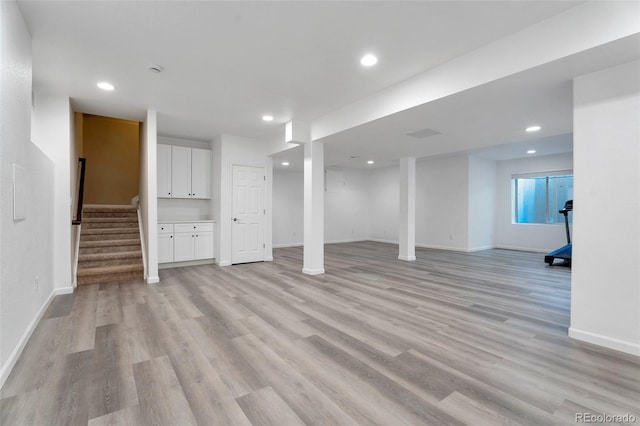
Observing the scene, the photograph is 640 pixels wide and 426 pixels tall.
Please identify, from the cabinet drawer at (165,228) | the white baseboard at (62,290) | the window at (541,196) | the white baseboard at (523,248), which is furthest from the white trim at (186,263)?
the window at (541,196)

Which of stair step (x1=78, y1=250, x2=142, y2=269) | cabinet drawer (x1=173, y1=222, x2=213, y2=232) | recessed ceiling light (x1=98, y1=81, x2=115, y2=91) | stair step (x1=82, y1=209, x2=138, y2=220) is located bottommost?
stair step (x1=78, y1=250, x2=142, y2=269)

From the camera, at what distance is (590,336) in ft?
7.91

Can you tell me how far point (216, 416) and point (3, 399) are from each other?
1311mm

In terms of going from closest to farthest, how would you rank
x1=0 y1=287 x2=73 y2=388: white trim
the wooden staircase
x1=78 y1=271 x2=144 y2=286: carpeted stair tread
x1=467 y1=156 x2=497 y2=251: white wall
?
x1=0 y1=287 x2=73 y2=388: white trim, x1=78 y1=271 x2=144 y2=286: carpeted stair tread, the wooden staircase, x1=467 y1=156 x2=497 y2=251: white wall

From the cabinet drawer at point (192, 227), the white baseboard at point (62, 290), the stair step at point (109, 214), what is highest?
Result: the stair step at point (109, 214)

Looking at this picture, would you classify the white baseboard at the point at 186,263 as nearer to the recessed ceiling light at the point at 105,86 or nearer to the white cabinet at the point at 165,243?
the white cabinet at the point at 165,243

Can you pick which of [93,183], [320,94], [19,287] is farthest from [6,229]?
[93,183]

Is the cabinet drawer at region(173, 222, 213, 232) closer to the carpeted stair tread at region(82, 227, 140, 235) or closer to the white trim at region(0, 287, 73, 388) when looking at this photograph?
the carpeted stair tread at region(82, 227, 140, 235)

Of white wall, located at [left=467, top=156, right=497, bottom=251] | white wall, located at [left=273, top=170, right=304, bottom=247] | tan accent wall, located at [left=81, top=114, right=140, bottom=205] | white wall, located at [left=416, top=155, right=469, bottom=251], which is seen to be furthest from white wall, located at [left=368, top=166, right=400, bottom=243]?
tan accent wall, located at [left=81, top=114, right=140, bottom=205]

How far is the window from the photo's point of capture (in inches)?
298

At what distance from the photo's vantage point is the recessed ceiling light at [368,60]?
2843mm

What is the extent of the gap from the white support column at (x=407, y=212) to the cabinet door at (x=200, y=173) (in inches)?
176

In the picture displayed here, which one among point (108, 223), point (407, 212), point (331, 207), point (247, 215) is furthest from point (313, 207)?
point (331, 207)

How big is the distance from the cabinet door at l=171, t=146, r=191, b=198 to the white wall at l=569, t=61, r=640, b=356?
19.9ft
